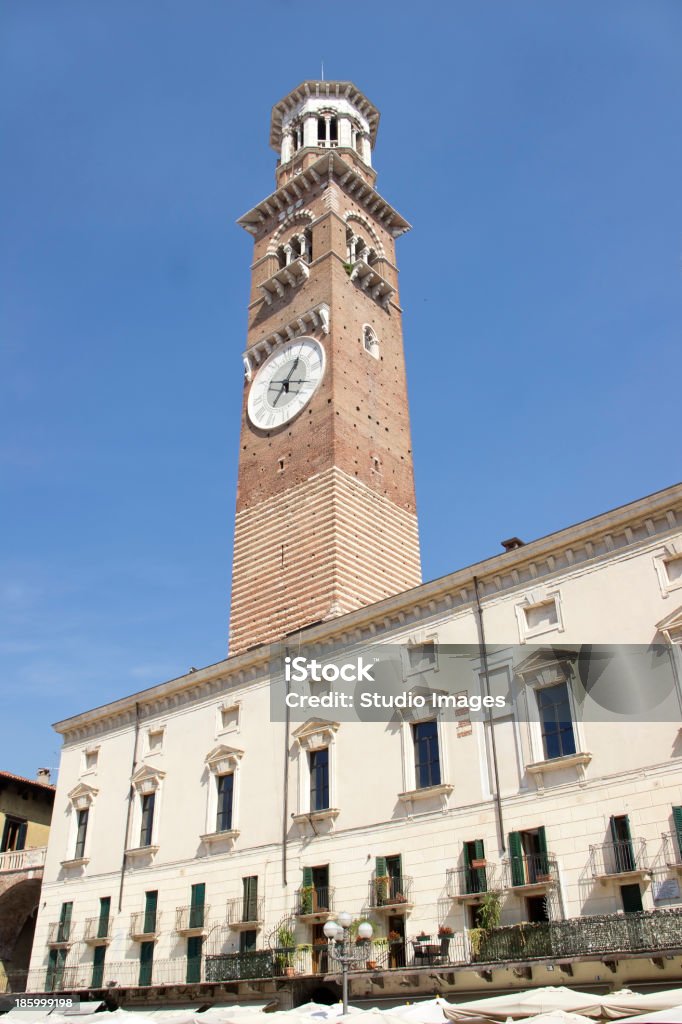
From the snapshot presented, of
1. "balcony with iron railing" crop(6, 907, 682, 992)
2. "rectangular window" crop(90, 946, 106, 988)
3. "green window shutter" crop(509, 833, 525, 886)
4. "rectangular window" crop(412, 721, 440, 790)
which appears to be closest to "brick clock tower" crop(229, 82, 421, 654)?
"rectangular window" crop(412, 721, 440, 790)

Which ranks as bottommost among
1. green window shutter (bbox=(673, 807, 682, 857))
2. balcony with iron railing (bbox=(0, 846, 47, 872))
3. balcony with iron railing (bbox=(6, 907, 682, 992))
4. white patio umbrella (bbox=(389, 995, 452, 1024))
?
white patio umbrella (bbox=(389, 995, 452, 1024))

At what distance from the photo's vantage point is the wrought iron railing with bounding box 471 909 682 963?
57.8ft

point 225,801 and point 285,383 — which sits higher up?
point 285,383

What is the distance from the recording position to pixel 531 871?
2044 centimetres

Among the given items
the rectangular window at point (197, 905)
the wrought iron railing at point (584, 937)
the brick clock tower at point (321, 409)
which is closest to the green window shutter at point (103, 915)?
the rectangular window at point (197, 905)

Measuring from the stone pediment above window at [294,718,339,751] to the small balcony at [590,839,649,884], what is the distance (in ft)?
26.6

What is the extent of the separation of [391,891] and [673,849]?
706 cm

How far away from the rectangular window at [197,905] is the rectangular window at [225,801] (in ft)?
5.42

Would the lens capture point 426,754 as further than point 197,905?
No

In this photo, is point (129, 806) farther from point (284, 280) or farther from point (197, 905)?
point (284, 280)

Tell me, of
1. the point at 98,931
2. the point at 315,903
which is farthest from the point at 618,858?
the point at 98,931

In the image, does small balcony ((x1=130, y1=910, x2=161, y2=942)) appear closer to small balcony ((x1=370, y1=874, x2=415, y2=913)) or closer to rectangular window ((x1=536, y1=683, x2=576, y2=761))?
small balcony ((x1=370, y1=874, x2=415, y2=913))

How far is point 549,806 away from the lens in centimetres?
2078

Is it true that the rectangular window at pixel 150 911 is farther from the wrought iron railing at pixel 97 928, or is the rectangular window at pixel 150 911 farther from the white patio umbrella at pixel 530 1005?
the white patio umbrella at pixel 530 1005
